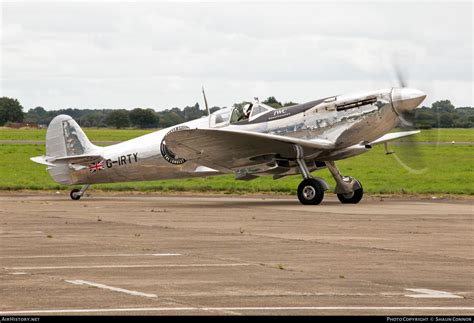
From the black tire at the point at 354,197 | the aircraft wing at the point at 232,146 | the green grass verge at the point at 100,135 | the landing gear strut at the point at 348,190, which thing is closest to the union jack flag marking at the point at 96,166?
the aircraft wing at the point at 232,146

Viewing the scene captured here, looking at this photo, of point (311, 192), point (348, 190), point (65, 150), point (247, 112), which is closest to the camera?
point (311, 192)

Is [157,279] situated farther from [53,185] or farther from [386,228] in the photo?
[53,185]

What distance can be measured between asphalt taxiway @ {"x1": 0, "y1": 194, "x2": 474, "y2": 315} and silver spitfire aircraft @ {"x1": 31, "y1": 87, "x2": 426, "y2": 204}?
2.12 m

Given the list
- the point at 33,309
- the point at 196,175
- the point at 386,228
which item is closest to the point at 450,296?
the point at 33,309

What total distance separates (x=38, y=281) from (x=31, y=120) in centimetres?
15580

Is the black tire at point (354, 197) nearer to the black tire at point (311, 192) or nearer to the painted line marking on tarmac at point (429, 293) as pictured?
the black tire at point (311, 192)

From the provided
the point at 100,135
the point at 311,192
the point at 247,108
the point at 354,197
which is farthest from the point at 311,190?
the point at 100,135

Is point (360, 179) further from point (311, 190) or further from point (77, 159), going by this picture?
point (311, 190)

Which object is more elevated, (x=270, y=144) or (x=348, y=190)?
(x=270, y=144)

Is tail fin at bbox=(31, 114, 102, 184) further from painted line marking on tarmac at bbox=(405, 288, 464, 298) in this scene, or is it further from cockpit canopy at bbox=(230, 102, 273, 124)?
painted line marking on tarmac at bbox=(405, 288, 464, 298)

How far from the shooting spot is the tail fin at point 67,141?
29.9 meters

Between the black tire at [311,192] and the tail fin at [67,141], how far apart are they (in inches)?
272

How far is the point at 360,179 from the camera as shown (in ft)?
126

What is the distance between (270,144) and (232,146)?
0.93 meters
